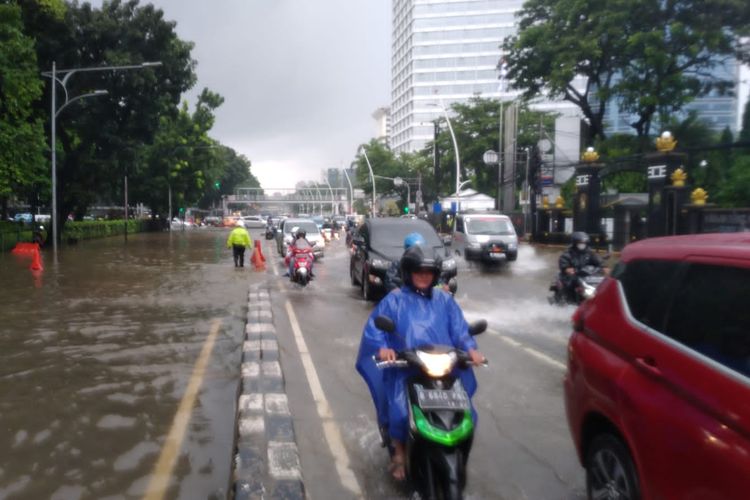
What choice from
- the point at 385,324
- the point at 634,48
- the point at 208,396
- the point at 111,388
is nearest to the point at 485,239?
the point at 634,48

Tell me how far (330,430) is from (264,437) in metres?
0.85

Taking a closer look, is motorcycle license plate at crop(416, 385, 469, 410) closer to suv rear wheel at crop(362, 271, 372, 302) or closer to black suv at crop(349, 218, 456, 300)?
black suv at crop(349, 218, 456, 300)

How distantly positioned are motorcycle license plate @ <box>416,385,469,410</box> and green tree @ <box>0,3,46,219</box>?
78.8ft

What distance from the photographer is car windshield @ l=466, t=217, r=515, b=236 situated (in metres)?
24.7

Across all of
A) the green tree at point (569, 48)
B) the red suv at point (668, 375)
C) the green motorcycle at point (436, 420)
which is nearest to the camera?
the red suv at point (668, 375)

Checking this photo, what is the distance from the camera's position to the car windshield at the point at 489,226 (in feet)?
80.9

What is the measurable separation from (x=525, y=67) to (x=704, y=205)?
1648cm

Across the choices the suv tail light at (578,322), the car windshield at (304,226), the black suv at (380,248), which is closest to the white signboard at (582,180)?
the car windshield at (304,226)

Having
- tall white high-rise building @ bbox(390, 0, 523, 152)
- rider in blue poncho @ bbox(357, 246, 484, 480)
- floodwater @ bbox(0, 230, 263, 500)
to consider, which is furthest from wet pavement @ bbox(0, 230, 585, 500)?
tall white high-rise building @ bbox(390, 0, 523, 152)

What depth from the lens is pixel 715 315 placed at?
3.07 meters

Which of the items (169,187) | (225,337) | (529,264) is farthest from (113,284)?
(169,187)

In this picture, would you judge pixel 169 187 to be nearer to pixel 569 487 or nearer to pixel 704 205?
pixel 704 205

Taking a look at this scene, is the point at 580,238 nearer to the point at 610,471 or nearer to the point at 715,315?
the point at 610,471

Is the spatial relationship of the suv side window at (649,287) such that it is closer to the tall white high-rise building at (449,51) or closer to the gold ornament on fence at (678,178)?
the gold ornament on fence at (678,178)
